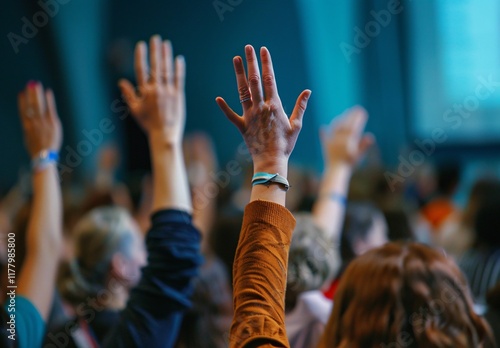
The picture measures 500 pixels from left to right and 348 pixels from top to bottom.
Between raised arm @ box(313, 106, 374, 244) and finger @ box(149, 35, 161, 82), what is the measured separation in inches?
28.1

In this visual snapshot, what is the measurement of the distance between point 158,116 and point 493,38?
4.55 metres

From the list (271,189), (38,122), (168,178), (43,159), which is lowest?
(271,189)

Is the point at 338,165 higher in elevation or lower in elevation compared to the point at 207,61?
lower

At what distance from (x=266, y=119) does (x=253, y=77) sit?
0.07 metres

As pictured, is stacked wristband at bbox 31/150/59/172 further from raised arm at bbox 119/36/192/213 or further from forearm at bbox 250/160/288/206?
forearm at bbox 250/160/288/206

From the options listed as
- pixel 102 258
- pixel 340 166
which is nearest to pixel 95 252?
pixel 102 258

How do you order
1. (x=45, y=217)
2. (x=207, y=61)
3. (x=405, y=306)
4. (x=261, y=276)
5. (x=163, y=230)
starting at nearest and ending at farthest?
(x=261, y=276) → (x=405, y=306) → (x=163, y=230) → (x=45, y=217) → (x=207, y=61)

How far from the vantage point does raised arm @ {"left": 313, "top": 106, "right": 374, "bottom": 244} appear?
2168 millimetres

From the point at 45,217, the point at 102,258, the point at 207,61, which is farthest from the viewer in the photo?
the point at 207,61

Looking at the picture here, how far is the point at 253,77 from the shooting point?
1.16 meters

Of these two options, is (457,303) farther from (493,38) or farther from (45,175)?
(493,38)

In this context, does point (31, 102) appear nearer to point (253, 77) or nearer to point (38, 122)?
point (38, 122)

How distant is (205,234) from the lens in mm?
2543

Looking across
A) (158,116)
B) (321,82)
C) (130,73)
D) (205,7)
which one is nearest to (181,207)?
(158,116)
